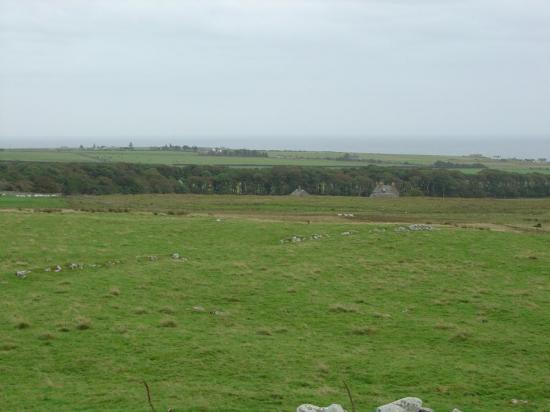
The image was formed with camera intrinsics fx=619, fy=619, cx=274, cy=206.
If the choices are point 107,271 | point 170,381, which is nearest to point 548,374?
point 170,381

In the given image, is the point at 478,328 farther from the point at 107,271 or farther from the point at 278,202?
the point at 278,202

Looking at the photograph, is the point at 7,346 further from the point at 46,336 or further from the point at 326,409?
the point at 326,409

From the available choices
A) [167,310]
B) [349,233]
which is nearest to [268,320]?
[167,310]

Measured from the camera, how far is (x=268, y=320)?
68.9 feet

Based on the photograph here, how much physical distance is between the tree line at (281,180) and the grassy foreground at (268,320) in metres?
73.1

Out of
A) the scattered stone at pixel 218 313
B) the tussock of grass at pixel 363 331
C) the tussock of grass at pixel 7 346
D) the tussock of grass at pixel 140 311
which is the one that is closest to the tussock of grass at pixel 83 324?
the tussock of grass at pixel 140 311

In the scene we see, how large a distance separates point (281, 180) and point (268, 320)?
94.4 m

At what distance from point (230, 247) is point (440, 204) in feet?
173

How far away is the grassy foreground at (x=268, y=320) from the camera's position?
594 inches

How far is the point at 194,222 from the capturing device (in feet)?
129

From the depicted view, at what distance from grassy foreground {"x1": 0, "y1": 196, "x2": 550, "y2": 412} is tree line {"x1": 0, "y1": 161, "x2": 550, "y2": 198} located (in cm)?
7314

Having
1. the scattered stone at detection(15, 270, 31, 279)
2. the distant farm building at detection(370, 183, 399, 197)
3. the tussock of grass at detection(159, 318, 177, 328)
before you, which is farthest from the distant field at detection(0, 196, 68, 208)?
the distant farm building at detection(370, 183, 399, 197)

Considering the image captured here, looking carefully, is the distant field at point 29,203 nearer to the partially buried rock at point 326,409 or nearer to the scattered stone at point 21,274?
the scattered stone at point 21,274

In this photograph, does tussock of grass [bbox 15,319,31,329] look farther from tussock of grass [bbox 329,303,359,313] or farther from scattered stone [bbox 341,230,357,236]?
scattered stone [bbox 341,230,357,236]
